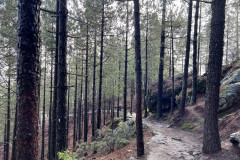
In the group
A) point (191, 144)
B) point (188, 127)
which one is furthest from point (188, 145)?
point (188, 127)

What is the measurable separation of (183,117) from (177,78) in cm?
913

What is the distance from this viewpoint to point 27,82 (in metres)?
2.94

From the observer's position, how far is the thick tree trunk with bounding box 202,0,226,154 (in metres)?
5.75

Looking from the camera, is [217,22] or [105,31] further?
[105,31]

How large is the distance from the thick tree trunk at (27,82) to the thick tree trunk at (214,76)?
5788mm

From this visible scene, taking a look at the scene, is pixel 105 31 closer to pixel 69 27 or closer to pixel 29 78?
pixel 69 27

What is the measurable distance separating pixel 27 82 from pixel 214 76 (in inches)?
237

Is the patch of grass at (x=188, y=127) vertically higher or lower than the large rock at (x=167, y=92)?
lower

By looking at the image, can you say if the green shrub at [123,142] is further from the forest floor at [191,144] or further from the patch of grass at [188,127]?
the patch of grass at [188,127]

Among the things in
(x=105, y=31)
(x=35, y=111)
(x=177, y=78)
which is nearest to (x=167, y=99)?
(x=177, y=78)

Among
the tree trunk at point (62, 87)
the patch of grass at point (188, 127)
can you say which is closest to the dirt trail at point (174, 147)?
the patch of grass at point (188, 127)

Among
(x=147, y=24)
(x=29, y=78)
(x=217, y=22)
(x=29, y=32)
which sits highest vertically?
(x=147, y=24)

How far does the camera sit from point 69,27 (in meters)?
12.3

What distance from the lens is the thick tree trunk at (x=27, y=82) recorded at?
288 centimetres
